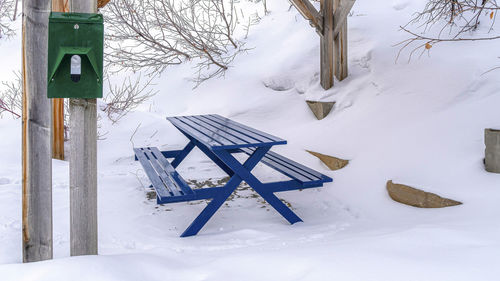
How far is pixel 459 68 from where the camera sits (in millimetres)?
5316

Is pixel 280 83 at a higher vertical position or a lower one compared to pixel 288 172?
higher

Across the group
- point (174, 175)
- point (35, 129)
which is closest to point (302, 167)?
point (174, 175)

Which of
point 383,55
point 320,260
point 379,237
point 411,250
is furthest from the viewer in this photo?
point 383,55

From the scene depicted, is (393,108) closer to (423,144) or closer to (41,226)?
(423,144)

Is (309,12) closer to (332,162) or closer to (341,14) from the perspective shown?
(341,14)

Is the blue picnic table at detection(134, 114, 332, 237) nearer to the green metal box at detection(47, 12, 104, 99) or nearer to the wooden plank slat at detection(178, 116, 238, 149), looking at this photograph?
the wooden plank slat at detection(178, 116, 238, 149)

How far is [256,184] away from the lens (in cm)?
368

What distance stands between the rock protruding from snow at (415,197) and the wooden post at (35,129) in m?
2.88

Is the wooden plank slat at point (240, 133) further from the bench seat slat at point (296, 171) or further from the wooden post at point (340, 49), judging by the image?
Answer: the wooden post at point (340, 49)

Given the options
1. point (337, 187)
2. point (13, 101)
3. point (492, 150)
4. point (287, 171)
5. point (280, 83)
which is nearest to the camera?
point (492, 150)

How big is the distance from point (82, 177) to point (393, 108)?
404 centimetres

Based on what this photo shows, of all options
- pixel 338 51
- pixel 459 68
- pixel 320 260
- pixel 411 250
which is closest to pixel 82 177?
pixel 320 260

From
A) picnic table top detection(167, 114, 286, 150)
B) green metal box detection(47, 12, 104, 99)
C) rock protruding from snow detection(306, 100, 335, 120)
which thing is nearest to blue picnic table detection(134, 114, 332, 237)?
picnic table top detection(167, 114, 286, 150)

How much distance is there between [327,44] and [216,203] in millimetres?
3846
